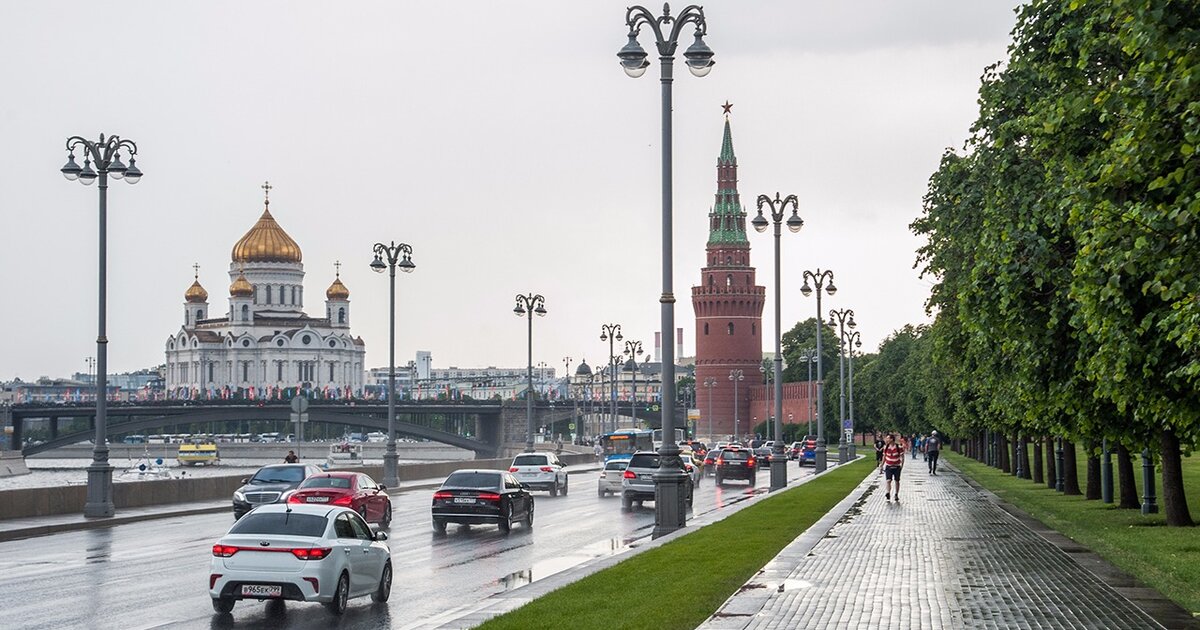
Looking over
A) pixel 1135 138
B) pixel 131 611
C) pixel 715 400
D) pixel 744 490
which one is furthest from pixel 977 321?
pixel 715 400

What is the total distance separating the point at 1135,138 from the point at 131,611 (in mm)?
12341

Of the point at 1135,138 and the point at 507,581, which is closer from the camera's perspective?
the point at 1135,138

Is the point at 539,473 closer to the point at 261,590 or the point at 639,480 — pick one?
the point at 639,480

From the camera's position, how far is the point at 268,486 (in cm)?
3450

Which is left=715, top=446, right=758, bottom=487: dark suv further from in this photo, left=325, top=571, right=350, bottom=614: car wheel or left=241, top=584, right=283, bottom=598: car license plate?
left=241, top=584, right=283, bottom=598: car license plate

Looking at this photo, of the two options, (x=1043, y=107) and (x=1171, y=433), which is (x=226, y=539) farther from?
(x=1171, y=433)

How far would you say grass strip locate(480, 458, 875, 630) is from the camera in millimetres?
14836

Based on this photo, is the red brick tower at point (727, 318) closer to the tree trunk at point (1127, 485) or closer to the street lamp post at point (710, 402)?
the street lamp post at point (710, 402)

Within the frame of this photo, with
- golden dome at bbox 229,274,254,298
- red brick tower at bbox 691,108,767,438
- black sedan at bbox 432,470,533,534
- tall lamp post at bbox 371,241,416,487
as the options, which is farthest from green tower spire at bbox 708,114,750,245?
black sedan at bbox 432,470,533,534

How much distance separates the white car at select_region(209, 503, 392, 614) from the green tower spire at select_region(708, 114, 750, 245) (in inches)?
6329

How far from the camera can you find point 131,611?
17.7 metres

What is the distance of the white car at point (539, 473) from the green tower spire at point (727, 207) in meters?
125

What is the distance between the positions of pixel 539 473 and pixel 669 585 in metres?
34.5

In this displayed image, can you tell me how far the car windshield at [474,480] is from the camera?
1291 inches
